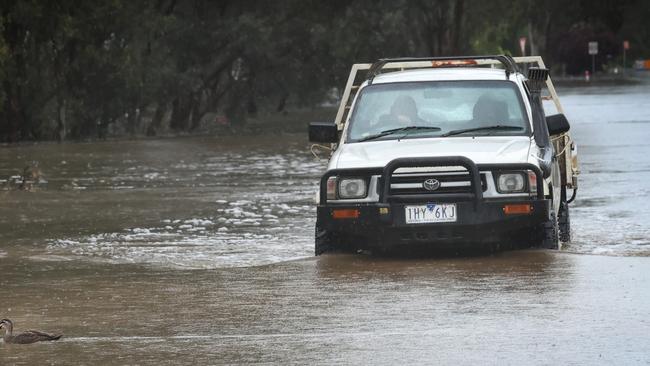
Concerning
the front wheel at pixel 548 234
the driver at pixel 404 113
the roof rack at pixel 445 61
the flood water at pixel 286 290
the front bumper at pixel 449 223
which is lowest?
the flood water at pixel 286 290

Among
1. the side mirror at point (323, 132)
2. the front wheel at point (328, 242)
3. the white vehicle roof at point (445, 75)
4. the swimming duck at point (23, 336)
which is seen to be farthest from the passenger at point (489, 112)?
the swimming duck at point (23, 336)

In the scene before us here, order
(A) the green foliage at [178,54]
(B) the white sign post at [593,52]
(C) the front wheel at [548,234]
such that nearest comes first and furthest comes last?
(C) the front wheel at [548,234], (A) the green foliage at [178,54], (B) the white sign post at [593,52]

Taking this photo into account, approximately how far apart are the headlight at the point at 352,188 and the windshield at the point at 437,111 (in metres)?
0.97

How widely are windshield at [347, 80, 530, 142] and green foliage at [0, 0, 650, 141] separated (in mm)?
29729

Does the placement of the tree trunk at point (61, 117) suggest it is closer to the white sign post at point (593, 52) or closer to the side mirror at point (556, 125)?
the side mirror at point (556, 125)

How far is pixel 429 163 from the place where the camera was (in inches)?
531

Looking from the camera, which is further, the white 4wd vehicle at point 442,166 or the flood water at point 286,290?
the white 4wd vehicle at point 442,166

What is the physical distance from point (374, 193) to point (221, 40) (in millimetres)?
42971

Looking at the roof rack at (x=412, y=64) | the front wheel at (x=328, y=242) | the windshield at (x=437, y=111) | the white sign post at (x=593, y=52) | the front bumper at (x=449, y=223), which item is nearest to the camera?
the front bumper at (x=449, y=223)

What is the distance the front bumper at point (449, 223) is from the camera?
527 inches

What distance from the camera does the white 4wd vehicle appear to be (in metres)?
13.5

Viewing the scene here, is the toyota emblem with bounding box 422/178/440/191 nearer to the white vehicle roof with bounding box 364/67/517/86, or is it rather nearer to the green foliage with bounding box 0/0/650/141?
the white vehicle roof with bounding box 364/67/517/86

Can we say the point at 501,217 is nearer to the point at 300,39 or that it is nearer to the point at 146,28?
the point at 146,28

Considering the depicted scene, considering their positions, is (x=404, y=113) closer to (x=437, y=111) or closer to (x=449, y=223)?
(x=437, y=111)
